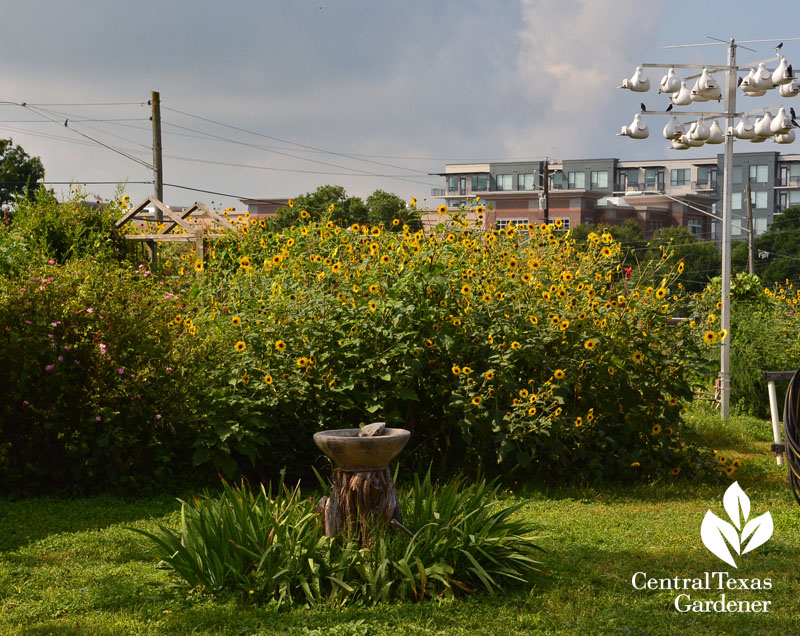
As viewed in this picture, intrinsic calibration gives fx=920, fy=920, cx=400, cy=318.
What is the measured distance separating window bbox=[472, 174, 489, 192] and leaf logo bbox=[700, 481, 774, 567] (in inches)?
3673

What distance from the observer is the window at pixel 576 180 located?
98062mm

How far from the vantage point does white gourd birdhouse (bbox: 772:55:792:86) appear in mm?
11391

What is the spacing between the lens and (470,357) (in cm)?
742

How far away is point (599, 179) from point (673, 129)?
86945 millimetres

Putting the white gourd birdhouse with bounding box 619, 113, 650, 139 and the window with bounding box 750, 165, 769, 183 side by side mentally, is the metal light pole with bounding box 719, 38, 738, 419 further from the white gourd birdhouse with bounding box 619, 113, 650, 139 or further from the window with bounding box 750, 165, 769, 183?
the window with bounding box 750, 165, 769, 183

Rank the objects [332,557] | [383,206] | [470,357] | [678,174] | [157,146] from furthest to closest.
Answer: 1. [678,174]
2. [383,206]
3. [157,146]
4. [470,357]
5. [332,557]

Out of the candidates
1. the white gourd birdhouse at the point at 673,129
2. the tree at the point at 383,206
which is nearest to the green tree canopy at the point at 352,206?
the tree at the point at 383,206

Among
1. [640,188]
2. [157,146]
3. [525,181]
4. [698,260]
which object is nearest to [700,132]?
[157,146]

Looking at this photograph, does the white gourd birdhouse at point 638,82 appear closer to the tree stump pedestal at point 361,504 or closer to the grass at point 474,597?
the grass at point 474,597

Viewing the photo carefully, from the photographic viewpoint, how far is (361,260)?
8047 mm

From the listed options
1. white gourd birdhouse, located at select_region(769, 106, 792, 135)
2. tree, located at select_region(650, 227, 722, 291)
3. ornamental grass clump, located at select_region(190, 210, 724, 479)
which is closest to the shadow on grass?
ornamental grass clump, located at select_region(190, 210, 724, 479)

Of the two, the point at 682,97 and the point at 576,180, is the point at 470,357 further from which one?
the point at 576,180

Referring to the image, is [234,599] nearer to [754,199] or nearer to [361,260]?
[361,260]

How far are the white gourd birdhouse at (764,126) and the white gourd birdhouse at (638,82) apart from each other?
1514mm
